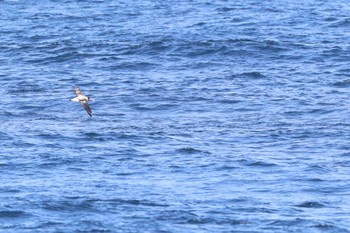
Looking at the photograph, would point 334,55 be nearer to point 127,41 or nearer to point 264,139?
point 127,41

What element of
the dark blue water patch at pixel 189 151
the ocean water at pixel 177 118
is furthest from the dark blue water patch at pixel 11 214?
the dark blue water patch at pixel 189 151

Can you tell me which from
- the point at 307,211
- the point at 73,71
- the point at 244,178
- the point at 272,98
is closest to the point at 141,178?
the point at 244,178

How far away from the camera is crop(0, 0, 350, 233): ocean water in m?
37.1

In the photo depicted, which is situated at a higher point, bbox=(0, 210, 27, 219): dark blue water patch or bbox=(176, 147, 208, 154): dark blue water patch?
bbox=(0, 210, 27, 219): dark blue water patch

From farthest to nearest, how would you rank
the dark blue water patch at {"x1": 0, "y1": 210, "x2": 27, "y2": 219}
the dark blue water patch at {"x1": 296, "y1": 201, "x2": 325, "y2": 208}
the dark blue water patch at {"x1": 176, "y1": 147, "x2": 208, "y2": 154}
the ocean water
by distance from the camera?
1. the dark blue water patch at {"x1": 176, "y1": 147, "x2": 208, "y2": 154}
2. the dark blue water patch at {"x1": 296, "y1": 201, "x2": 325, "y2": 208}
3. the ocean water
4. the dark blue water patch at {"x1": 0, "y1": 210, "x2": 27, "y2": 219}

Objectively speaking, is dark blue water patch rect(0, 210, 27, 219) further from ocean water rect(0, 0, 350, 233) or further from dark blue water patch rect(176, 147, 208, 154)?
dark blue water patch rect(176, 147, 208, 154)

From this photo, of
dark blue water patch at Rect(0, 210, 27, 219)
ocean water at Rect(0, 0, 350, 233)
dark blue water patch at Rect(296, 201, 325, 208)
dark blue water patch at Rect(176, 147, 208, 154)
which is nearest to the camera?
dark blue water patch at Rect(0, 210, 27, 219)

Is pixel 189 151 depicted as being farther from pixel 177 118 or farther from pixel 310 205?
pixel 310 205

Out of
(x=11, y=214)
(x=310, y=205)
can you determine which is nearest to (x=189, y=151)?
(x=310, y=205)

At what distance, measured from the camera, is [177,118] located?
1969 inches

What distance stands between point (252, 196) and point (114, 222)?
5.31 meters

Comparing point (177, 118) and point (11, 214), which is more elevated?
point (11, 214)

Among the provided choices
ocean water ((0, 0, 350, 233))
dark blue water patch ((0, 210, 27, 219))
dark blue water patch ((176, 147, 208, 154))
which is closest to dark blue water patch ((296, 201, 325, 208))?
ocean water ((0, 0, 350, 233))

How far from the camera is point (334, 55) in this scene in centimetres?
6206
